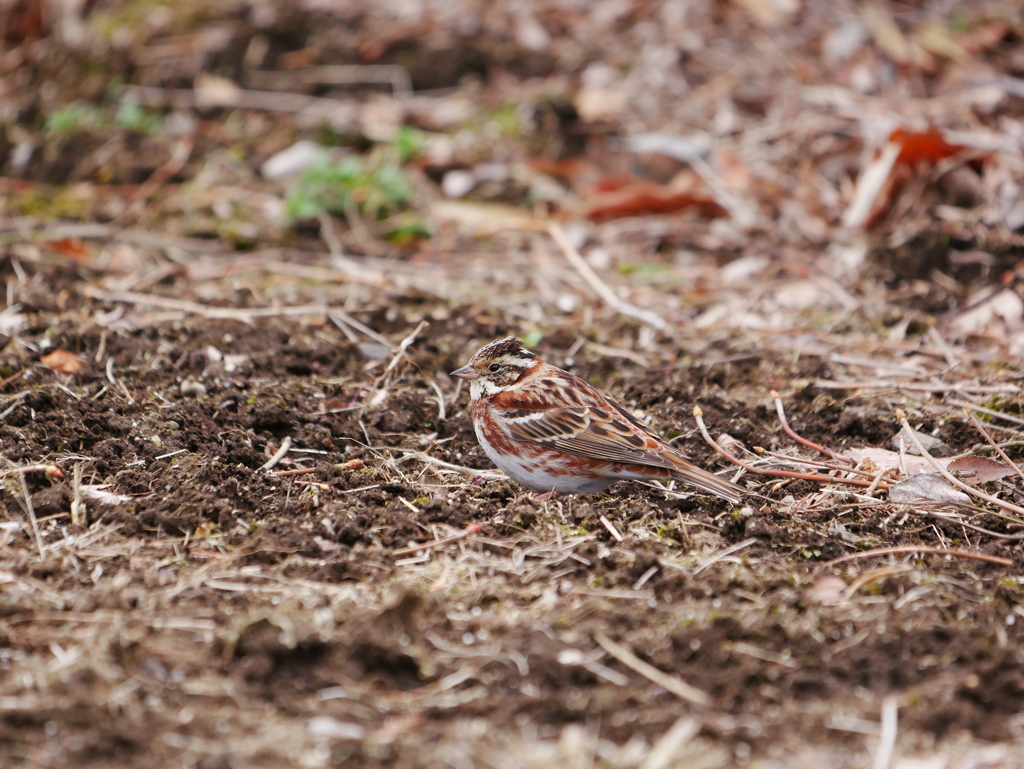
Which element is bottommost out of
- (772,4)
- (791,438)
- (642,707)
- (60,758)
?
(791,438)

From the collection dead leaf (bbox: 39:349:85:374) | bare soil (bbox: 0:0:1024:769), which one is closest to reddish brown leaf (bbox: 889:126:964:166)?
bare soil (bbox: 0:0:1024:769)

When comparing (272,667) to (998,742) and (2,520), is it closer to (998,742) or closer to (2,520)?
(2,520)

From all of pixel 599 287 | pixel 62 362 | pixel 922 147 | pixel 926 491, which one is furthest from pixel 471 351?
pixel 922 147

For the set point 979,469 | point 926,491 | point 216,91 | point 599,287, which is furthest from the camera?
point 216,91

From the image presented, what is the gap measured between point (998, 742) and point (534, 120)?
775cm

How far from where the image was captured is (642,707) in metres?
3.33

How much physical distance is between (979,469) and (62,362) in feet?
16.2

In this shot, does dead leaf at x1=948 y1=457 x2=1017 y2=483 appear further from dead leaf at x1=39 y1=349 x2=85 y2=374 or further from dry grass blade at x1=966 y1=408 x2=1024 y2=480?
dead leaf at x1=39 y1=349 x2=85 y2=374

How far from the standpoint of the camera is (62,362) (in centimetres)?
580

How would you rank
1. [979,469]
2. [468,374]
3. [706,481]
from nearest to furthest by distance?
[706,481], [979,469], [468,374]

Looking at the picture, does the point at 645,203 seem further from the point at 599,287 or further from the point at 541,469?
the point at 541,469

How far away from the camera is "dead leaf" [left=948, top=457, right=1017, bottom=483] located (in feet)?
16.1

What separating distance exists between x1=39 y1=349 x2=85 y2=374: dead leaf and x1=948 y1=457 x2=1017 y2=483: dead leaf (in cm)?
472

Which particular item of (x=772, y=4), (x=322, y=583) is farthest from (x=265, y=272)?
(x=772, y=4)
